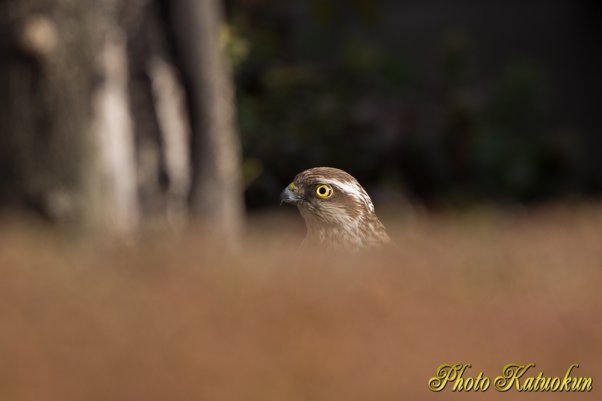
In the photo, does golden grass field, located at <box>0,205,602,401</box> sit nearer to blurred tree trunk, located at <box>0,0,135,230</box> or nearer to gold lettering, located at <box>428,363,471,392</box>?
gold lettering, located at <box>428,363,471,392</box>

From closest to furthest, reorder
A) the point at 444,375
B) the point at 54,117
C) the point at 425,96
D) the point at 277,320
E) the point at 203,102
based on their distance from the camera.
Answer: the point at 444,375 → the point at 277,320 → the point at 54,117 → the point at 203,102 → the point at 425,96

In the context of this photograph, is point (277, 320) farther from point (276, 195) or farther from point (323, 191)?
point (276, 195)

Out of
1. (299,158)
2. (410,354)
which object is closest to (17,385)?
(410,354)

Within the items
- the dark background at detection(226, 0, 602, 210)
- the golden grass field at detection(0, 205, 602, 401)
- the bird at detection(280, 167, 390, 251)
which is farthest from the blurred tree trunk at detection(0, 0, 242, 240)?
the dark background at detection(226, 0, 602, 210)

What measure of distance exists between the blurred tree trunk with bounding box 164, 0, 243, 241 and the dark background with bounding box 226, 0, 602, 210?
318 centimetres

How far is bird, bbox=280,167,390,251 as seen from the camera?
3.05m

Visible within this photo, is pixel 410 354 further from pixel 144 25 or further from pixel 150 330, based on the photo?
pixel 144 25

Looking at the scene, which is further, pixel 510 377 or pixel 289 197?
pixel 289 197

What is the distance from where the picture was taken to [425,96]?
13914mm

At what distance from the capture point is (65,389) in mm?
2523

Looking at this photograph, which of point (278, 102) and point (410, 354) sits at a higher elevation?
point (278, 102)

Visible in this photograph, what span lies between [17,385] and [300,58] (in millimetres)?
11270

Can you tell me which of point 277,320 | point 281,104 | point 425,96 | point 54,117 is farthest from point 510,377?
point 425,96

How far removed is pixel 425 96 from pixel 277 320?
37.0 ft
